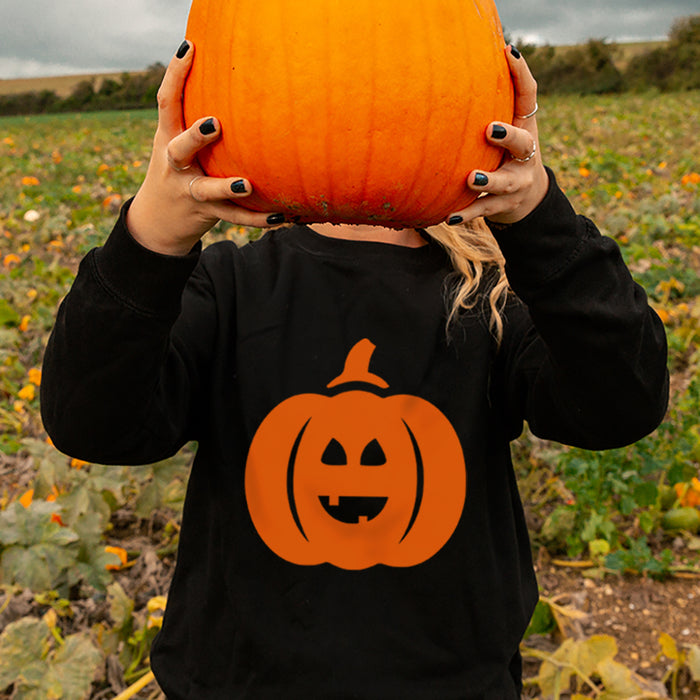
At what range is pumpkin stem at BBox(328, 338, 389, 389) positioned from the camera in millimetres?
1575

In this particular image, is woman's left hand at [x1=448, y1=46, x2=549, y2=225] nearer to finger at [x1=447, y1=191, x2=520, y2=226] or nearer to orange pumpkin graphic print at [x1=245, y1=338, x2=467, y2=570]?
finger at [x1=447, y1=191, x2=520, y2=226]

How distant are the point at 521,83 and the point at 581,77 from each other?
134ft

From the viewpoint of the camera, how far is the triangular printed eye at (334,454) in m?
1.58

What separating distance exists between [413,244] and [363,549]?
2.20 ft

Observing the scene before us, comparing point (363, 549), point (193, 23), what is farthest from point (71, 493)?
point (193, 23)

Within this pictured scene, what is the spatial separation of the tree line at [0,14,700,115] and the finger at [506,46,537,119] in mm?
36495

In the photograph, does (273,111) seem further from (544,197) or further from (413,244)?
(413,244)

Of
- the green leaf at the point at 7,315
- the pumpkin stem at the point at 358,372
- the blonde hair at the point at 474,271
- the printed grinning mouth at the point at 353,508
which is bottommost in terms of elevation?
the green leaf at the point at 7,315

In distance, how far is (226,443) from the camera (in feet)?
5.17

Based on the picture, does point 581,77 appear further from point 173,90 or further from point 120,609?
point 173,90

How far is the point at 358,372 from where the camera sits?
1.58 m

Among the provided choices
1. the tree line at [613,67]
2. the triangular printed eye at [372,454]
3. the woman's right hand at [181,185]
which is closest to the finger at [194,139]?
the woman's right hand at [181,185]

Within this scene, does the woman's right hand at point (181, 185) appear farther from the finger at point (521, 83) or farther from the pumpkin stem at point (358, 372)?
→ the pumpkin stem at point (358, 372)

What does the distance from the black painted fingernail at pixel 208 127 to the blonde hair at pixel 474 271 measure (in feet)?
2.44
